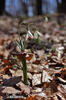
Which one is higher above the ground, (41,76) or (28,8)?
(41,76)

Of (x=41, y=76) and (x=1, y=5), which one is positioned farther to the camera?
(x=1, y=5)

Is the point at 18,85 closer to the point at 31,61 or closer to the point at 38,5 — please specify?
the point at 31,61

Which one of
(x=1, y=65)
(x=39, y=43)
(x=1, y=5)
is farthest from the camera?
(x=1, y=5)

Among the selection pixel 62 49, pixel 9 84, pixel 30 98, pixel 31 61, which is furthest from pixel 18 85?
pixel 62 49

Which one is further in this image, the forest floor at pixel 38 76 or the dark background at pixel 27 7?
the dark background at pixel 27 7

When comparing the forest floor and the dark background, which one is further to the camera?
the dark background

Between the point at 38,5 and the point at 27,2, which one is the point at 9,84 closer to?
the point at 38,5

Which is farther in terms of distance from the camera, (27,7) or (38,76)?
(27,7)

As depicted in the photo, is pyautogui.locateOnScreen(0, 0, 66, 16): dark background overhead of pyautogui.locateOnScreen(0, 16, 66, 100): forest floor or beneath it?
beneath

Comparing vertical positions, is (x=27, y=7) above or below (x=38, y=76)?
below

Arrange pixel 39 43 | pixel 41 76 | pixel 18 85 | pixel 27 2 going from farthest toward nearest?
1. pixel 27 2
2. pixel 39 43
3. pixel 41 76
4. pixel 18 85

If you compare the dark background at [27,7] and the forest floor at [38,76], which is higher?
the forest floor at [38,76]
